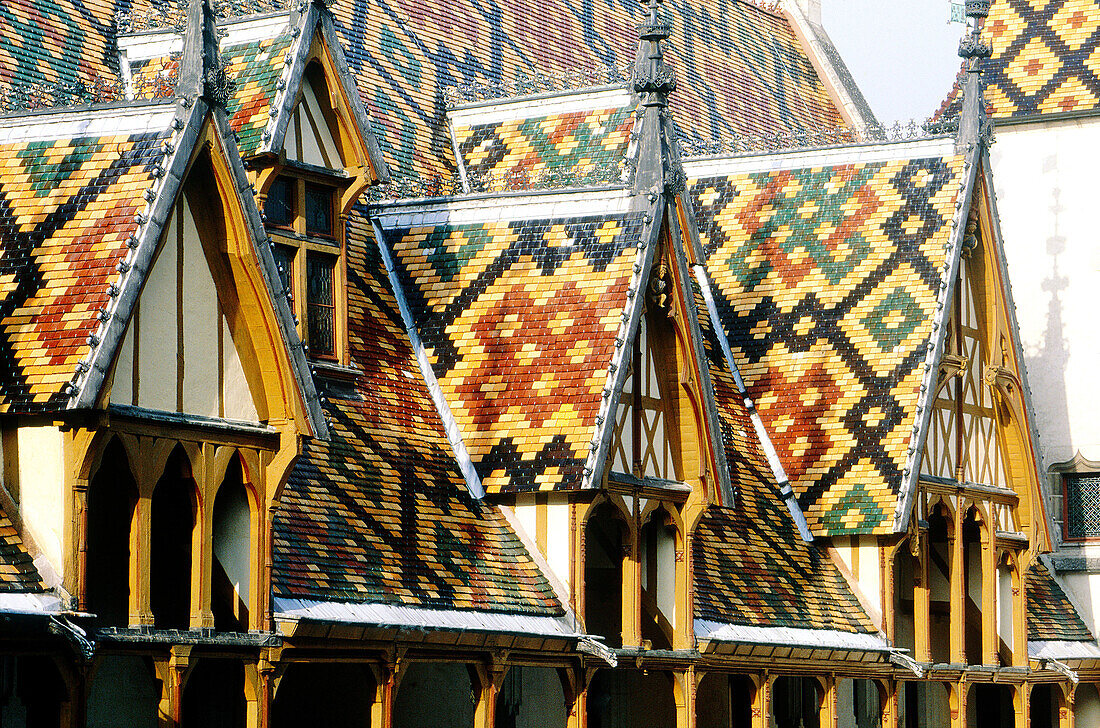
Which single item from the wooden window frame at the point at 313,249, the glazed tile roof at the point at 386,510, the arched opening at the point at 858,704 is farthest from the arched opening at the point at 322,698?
the arched opening at the point at 858,704

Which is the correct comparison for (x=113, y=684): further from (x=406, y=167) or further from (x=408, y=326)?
(x=406, y=167)

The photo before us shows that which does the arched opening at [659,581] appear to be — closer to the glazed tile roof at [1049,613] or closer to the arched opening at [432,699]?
the arched opening at [432,699]

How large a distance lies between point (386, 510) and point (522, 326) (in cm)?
302

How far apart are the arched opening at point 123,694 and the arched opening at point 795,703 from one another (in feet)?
35.3

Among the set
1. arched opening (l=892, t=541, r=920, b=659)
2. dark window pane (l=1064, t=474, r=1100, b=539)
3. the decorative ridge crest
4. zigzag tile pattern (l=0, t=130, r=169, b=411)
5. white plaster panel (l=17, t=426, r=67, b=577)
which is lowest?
white plaster panel (l=17, t=426, r=67, b=577)

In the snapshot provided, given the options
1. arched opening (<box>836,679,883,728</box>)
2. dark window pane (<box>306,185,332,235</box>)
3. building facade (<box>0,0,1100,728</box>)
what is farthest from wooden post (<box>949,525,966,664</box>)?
dark window pane (<box>306,185,332,235</box>)

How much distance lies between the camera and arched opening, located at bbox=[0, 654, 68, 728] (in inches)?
624

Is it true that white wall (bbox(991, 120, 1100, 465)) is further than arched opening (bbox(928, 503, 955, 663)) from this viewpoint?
Yes

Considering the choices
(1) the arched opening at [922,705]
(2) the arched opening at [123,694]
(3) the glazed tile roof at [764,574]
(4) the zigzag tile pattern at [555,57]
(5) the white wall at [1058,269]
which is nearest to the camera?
(2) the arched opening at [123,694]

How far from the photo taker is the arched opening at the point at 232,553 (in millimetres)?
15953

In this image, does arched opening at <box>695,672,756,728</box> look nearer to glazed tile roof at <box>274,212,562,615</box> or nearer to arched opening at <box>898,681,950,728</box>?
arched opening at <box>898,681,950,728</box>

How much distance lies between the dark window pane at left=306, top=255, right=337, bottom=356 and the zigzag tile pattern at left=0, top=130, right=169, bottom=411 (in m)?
4.20

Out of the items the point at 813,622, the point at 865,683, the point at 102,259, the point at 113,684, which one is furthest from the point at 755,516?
the point at 102,259

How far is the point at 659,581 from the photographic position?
69.2 ft
